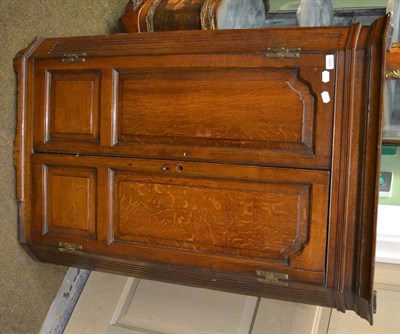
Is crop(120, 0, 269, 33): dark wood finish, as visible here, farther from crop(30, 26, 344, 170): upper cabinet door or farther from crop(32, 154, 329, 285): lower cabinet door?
crop(32, 154, 329, 285): lower cabinet door

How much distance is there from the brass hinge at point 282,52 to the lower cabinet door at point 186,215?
11.6 inches

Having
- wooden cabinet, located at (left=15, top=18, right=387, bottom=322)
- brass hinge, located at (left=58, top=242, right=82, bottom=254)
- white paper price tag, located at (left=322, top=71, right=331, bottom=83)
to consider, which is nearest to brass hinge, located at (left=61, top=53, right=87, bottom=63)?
wooden cabinet, located at (left=15, top=18, right=387, bottom=322)

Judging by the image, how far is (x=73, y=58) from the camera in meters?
1.66

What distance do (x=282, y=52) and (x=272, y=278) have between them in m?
0.59

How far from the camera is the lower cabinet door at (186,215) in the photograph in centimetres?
142

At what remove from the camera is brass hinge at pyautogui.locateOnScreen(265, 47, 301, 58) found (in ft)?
4.63

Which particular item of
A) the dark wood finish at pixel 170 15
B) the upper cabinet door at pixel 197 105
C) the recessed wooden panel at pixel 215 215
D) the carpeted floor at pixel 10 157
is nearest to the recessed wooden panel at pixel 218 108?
the upper cabinet door at pixel 197 105

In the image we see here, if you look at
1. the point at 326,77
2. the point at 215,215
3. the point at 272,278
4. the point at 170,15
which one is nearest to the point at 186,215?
the point at 215,215

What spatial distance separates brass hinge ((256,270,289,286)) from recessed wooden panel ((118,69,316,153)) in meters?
0.33

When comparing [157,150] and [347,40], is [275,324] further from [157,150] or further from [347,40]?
[347,40]

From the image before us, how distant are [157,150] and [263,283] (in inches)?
18.5

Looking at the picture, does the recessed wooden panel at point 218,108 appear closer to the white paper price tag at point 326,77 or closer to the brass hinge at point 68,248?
the white paper price tag at point 326,77

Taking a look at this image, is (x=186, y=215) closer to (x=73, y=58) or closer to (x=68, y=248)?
(x=68, y=248)

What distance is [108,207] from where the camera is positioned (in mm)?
1619
